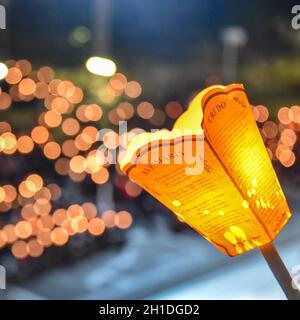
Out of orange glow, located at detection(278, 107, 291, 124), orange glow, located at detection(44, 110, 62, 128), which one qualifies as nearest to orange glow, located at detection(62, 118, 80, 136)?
orange glow, located at detection(44, 110, 62, 128)

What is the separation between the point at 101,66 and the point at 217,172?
1.00 metres

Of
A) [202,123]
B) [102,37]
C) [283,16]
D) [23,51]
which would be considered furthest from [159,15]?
[202,123]

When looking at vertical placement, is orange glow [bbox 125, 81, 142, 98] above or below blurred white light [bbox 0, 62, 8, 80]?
below

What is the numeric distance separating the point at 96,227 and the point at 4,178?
37 centimetres

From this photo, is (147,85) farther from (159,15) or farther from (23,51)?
(23,51)

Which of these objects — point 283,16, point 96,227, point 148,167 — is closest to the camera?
point 148,167

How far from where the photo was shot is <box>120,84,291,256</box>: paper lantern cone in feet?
1.85

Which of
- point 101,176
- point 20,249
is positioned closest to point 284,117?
point 101,176

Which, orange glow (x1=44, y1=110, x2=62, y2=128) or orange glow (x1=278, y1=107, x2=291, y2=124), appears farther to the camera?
orange glow (x1=44, y1=110, x2=62, y2=128)

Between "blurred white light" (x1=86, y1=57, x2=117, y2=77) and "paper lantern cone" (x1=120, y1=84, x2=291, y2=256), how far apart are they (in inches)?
34.1

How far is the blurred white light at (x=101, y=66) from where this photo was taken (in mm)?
1445

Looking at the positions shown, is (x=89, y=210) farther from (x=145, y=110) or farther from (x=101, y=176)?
(x=145, y=110)

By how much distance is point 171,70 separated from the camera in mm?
1479

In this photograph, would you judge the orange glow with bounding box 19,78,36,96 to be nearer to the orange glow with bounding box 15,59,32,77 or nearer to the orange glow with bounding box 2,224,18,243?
the orange glow with bounding box 15,59,32,77
